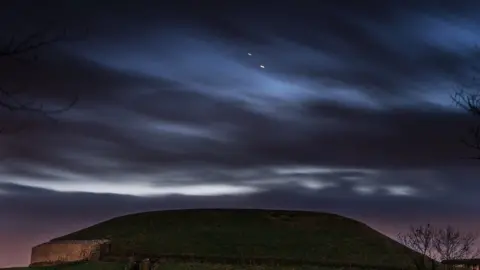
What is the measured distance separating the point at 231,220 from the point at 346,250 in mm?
14336

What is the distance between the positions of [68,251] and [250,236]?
15512 millimetres

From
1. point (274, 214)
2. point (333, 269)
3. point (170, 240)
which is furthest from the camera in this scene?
point (274, 214)

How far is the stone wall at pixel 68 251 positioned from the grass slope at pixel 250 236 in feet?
4.65

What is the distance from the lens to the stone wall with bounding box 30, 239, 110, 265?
47656 mm

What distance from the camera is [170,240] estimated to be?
55.4 metres

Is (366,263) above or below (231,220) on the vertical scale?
below

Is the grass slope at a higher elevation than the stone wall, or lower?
higher

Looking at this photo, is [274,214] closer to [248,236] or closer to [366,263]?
[248,236]

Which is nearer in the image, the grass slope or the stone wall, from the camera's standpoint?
the stone wall

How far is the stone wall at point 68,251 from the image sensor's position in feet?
156

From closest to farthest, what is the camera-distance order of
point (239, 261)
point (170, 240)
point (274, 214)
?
point (239, 261), point (170, 240), point (274, 214)

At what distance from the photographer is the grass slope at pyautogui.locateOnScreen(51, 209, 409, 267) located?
168 ft

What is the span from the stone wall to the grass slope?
4.65 ft

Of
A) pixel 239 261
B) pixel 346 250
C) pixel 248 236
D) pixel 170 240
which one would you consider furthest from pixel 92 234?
pixel 346 250
